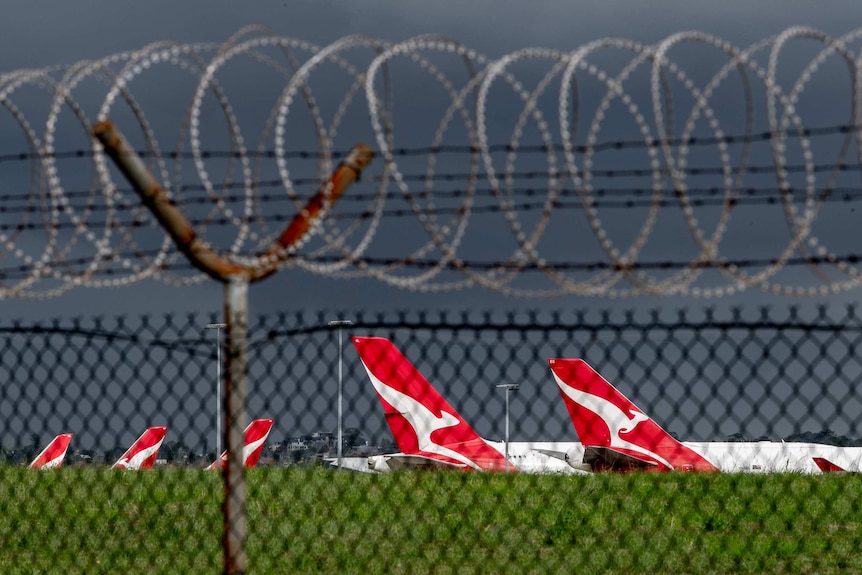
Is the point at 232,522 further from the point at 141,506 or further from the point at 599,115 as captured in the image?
the point at 141,506

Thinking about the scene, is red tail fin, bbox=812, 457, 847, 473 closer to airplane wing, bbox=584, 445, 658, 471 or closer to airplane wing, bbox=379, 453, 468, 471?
airplane wing, bbox=584, 445, 658, 471

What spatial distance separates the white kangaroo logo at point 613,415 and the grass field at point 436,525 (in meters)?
7.61

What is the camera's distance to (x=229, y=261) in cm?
501

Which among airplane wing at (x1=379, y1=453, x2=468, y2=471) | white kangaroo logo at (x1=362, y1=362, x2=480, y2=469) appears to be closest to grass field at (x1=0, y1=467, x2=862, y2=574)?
white kangaroo logo at (x1=362, y1=362, x2=480, y2=469)

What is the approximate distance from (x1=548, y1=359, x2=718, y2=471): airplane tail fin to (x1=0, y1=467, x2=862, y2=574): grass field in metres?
7.22

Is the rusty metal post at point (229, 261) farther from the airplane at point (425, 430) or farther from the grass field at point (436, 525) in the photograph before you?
the airplane at point (425, 430)

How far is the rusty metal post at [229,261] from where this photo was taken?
16.4ft

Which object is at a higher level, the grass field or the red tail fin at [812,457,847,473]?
the grass field

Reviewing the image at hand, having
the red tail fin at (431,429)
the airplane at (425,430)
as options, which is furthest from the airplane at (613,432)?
the red tail fin at (431,429)

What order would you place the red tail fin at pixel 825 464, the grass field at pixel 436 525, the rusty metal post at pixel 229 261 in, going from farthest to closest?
the red tail fin at pixel 825 464 → the grass field at pixel 436 525 → the rusty metal post at pixel 229 261

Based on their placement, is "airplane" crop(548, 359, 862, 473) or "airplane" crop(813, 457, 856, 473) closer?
"airplane" crop(548, 359, 862, 473)

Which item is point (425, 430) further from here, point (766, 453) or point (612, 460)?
point (766, 453)

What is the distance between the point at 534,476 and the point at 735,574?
3.84 metres

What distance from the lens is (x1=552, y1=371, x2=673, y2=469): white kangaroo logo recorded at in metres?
20.7
